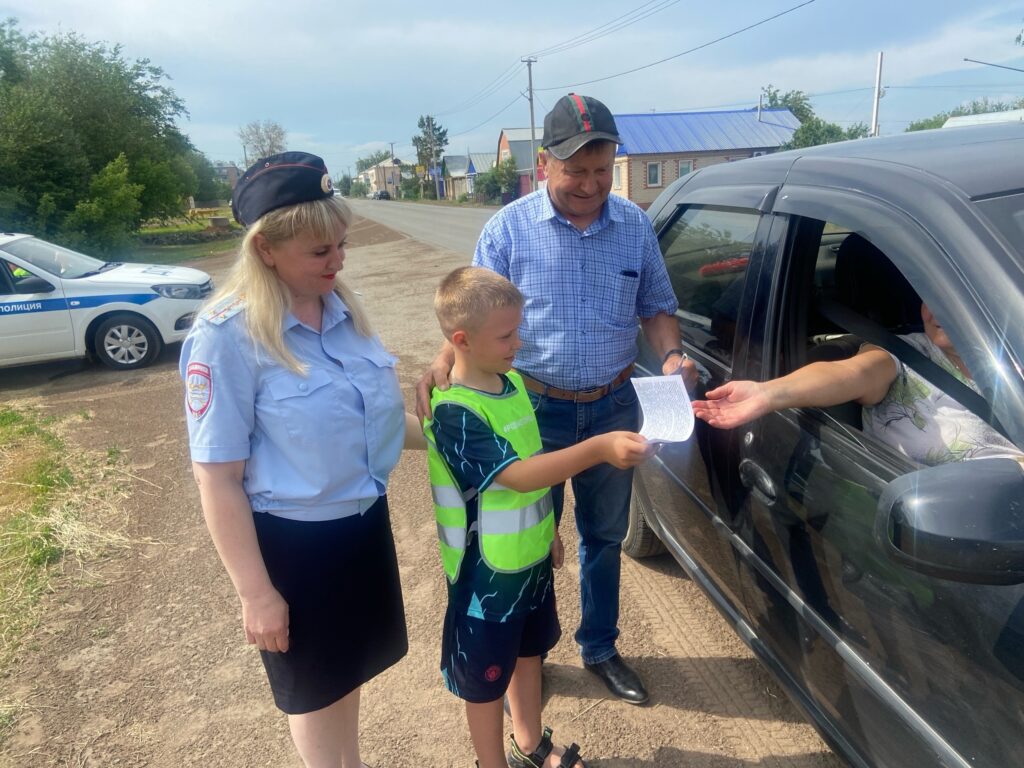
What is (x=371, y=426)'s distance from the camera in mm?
1666

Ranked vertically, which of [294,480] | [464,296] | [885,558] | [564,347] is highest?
[464,296]

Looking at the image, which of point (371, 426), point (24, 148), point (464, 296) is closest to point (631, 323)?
point (464, 296)

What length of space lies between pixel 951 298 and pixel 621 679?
1747mm

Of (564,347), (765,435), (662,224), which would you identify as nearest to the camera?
(765,435)

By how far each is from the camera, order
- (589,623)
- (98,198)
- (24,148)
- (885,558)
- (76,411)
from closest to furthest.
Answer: (885,558) < (589,623) < (76,411) < (24,148) < (98,198)

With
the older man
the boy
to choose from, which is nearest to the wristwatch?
the older man

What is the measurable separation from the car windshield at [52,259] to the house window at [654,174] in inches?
1344

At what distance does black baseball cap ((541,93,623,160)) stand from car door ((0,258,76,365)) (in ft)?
22.8

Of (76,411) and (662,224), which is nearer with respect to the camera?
(662,224)

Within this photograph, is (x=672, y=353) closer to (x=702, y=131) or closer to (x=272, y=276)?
(x=272, y=276)

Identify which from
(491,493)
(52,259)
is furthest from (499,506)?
(52,259)

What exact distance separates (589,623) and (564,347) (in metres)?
1.05

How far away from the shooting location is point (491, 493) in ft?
5.82

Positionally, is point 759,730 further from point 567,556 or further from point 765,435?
point 567,556
